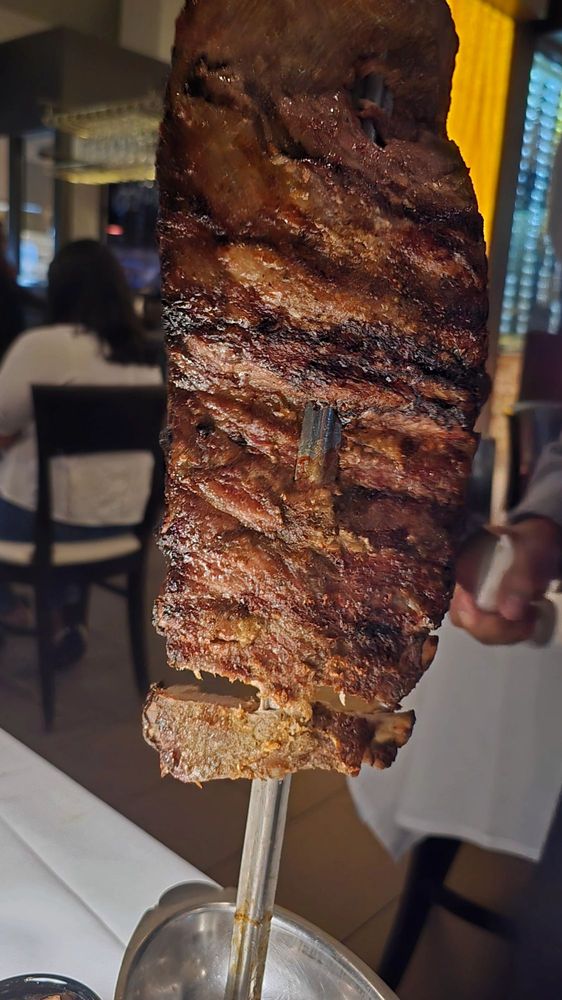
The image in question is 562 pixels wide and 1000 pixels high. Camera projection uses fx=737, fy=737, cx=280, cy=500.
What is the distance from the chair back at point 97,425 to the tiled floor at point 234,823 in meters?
0.20

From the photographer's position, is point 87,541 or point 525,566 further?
point 87,541

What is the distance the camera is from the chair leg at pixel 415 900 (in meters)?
0.89

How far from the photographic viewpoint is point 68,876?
977 mm

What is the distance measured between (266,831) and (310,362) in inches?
15.3

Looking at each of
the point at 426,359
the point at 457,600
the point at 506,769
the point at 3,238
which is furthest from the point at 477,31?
the point at 3,238

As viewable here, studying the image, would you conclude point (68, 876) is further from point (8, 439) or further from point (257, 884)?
point (8, 439)

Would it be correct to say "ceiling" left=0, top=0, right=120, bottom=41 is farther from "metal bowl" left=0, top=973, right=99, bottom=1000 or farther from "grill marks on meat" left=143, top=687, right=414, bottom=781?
"metal bowl" left=0, top=973, right=99, bottom=1000

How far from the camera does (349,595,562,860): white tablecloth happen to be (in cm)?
80

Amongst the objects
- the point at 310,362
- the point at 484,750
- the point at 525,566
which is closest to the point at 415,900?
the point at 484,750

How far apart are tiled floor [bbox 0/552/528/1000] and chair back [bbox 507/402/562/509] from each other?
441 mm

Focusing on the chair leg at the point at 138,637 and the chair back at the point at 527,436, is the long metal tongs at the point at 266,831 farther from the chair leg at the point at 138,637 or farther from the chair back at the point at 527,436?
the chair leg at the point at 138,637

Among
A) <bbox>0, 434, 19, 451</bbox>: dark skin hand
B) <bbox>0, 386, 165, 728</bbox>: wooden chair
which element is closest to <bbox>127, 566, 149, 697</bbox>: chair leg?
<bbox>0, 386, 165, 728</bbox>: wooden chair

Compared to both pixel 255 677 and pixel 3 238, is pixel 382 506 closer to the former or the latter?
pixel 255 677

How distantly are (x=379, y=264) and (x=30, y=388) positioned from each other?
3.41 feet
